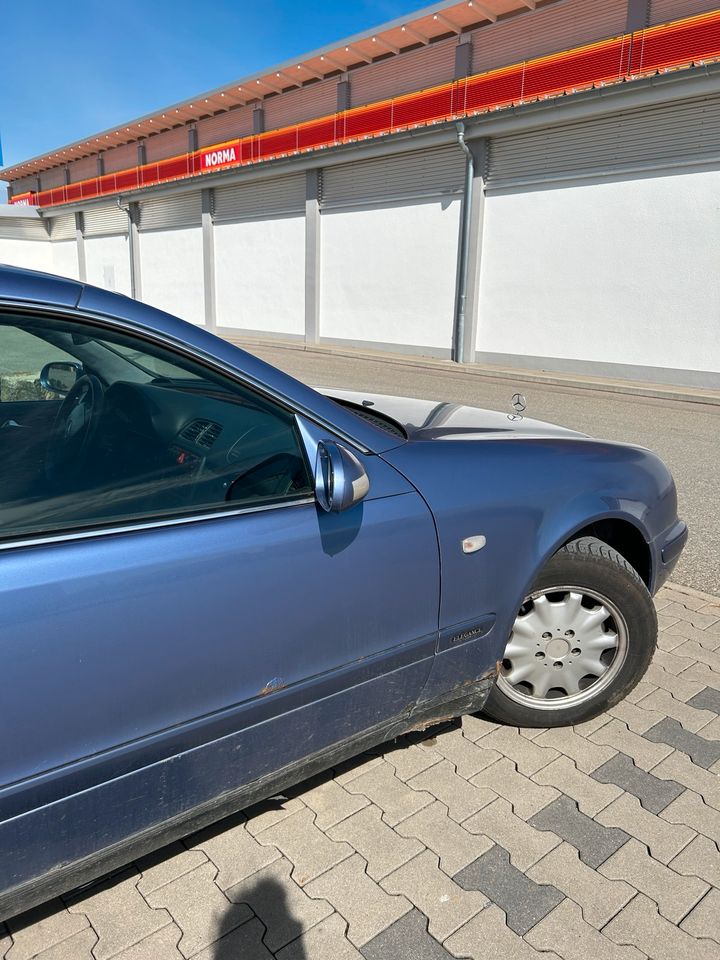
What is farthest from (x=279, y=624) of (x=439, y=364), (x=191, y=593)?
(x=439, y=364)

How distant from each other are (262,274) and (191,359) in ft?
70.9

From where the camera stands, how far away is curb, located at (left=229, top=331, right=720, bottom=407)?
484 inches

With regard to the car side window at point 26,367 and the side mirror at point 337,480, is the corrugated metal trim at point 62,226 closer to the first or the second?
the car side window at point 26,367

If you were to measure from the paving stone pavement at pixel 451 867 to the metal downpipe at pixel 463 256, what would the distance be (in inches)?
560

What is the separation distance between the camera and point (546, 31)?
15.4m

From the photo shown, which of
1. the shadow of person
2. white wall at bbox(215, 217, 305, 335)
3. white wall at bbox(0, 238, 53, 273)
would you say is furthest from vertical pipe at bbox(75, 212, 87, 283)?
the shadow of person

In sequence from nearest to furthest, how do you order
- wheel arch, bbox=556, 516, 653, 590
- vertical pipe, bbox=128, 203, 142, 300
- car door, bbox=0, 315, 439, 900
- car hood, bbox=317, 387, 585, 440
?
car door, bbox=0, 315, 439, 900 → car hood, bbox=317, 387, 585, 440 → wheel arch, bbox=556, 516, 653, 590 → vertical pipe, bbox=128, 203, 142, 300

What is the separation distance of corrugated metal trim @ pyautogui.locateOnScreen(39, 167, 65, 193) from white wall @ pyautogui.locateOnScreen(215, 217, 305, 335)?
19.9 m

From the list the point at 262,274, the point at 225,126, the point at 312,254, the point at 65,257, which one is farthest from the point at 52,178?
the point at 312,254

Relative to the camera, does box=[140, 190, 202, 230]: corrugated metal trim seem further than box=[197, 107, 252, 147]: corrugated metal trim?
Yes

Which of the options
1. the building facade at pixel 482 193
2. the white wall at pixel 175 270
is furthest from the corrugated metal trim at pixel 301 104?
the white wall at pixel 175 270

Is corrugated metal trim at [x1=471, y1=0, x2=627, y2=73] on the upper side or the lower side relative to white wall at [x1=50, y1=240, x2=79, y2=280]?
upper

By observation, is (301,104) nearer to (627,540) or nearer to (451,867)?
(627,540)

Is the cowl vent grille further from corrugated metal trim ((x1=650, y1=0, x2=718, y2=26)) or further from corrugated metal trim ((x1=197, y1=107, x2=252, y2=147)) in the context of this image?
corrugated metal trim ((x1=197, y1=107, x2=252, y2=147))
